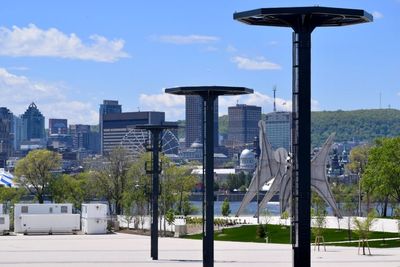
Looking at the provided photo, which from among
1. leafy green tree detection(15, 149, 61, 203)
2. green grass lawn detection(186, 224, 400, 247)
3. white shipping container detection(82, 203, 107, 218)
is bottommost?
green grass lawn detection(186, 224, 400, 247)

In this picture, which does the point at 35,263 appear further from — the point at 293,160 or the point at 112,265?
the point at 293,160

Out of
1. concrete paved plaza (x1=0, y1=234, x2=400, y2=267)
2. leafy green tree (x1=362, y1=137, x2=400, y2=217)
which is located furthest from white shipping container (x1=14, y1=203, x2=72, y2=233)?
leafy green tree (x1=362, y1=137, x2=400, y2=217)

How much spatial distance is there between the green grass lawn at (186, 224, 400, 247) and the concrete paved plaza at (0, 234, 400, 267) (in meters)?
3.82

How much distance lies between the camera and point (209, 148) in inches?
1554

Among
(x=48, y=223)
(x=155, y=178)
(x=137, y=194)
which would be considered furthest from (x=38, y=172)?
(x=155, y=178)

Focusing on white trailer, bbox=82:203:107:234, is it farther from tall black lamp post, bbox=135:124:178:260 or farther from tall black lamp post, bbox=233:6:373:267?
tall black lamp post, bbox=233:6:373:267

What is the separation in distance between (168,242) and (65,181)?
124 ft

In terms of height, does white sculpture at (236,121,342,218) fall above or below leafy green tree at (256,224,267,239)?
above

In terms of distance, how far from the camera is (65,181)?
108 m

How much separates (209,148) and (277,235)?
39003 mm

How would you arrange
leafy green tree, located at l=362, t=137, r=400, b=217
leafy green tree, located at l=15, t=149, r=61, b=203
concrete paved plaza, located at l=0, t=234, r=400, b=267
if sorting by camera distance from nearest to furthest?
concrete paved plaza, located at l=0, t=234, r=400, b=267 → leafy green tree, located at l=362, t=137, r=400, b=217 → leafy green tree, located at l=15, t=149, r=61, b=203

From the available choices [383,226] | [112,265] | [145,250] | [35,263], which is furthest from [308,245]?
[383,226]

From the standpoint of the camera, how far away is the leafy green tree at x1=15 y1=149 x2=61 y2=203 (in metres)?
104

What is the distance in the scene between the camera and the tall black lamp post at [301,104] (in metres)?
25.5
